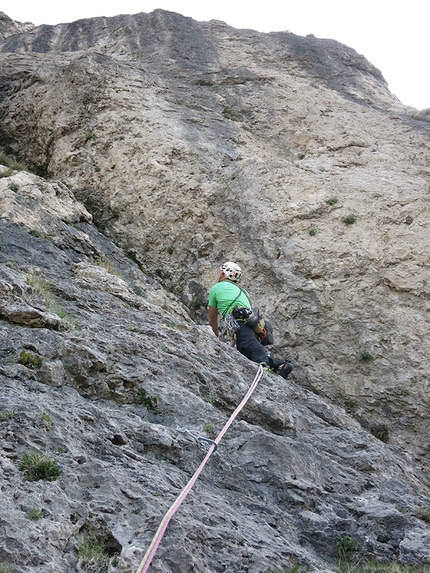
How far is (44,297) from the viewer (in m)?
8.13

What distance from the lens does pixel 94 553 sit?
4.29m

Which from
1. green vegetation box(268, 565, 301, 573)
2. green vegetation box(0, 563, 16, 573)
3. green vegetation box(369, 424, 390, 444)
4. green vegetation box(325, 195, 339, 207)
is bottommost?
green vegetation box(369, 424, 390, 444)

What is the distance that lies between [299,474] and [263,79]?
1726 cm

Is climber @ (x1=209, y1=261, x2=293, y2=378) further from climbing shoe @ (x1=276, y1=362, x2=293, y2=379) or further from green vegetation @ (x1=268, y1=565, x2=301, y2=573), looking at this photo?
green vegetation @ (x1=268, y1=565, x2=301, y2=573)

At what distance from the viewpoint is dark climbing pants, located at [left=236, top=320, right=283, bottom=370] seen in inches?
383

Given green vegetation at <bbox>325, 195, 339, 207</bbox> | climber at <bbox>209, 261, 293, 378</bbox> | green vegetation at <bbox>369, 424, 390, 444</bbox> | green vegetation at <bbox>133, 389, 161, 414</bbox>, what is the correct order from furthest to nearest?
green vegetation at <bbox>325, 195, 339, 207</bbox>
green vegetation at <bbox>369, 424, 390, 444</bbox>
climber at <bbox>209, 261, 293, 378</bbox>
green vegetation at <bbox>133, 389, 161, 414</bbox>

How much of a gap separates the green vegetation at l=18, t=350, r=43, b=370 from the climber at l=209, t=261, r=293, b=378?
→ 395 centimetres

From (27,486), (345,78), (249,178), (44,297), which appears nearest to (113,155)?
(249,178)

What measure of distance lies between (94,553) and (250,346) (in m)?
5.81

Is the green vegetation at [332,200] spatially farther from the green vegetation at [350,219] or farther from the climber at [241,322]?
the climber at [241,322]

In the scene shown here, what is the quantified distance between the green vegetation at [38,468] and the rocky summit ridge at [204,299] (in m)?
0.02

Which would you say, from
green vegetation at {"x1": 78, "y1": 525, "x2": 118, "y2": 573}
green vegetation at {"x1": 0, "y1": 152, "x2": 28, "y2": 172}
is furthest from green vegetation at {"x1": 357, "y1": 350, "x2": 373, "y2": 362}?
green vegetation at {"x1": 0, "y1": 152, "x2": 28, "y2": 172}

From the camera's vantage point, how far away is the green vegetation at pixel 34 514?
4324 millimetres

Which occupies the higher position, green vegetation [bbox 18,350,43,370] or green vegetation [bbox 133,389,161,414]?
green vegetation [bbox 18,350,43,370]
